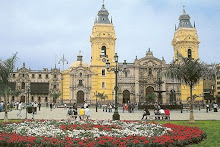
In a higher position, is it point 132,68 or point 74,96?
point 132,68

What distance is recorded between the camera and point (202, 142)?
12117 millimetres

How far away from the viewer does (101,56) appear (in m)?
65.9

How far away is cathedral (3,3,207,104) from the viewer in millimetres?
65062

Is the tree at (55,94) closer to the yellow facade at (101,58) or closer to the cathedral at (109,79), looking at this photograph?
the cathedral at (109,79)

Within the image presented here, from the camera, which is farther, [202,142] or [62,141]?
[202,142]

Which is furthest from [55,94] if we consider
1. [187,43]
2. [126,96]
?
[187,43]

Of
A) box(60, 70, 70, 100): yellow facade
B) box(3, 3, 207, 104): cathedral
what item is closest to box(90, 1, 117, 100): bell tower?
box(3, 3, 207, 104): cathedral

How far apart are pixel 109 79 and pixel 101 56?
6.19m

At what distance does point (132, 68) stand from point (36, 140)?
58405 mm

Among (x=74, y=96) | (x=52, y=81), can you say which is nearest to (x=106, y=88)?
(x=74, y=96)

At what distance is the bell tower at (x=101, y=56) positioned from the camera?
6538 cm

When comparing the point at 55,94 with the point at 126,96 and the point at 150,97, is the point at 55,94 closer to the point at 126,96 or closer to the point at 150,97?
the point at 126,96

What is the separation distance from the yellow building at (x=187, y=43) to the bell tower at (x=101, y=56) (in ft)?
60.4

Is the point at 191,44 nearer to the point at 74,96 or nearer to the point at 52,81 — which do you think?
the point at 74,96
